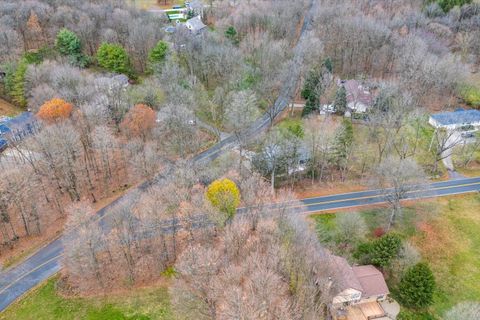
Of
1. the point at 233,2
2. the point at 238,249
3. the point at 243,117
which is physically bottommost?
the point at 238,249

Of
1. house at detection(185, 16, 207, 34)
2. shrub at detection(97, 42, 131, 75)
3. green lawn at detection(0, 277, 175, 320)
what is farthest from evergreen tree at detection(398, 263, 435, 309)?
house at detection(185, 16, 207, 34)

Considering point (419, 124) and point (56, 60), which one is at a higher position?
point (56, 60)

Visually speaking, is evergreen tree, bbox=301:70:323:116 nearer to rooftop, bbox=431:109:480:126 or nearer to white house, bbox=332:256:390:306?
rooftop, bbox=431:109:480:126

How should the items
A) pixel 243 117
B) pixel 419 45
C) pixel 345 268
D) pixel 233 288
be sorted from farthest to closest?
pixel 419 45, pixel 243 117, pixel 345 268, pixel 233 288

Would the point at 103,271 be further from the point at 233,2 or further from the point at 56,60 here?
the point at 233,2

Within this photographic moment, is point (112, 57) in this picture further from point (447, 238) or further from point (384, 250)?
point (447, 238)

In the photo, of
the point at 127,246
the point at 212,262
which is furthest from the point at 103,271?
the point at 212,262

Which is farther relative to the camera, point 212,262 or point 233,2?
point 233,2
